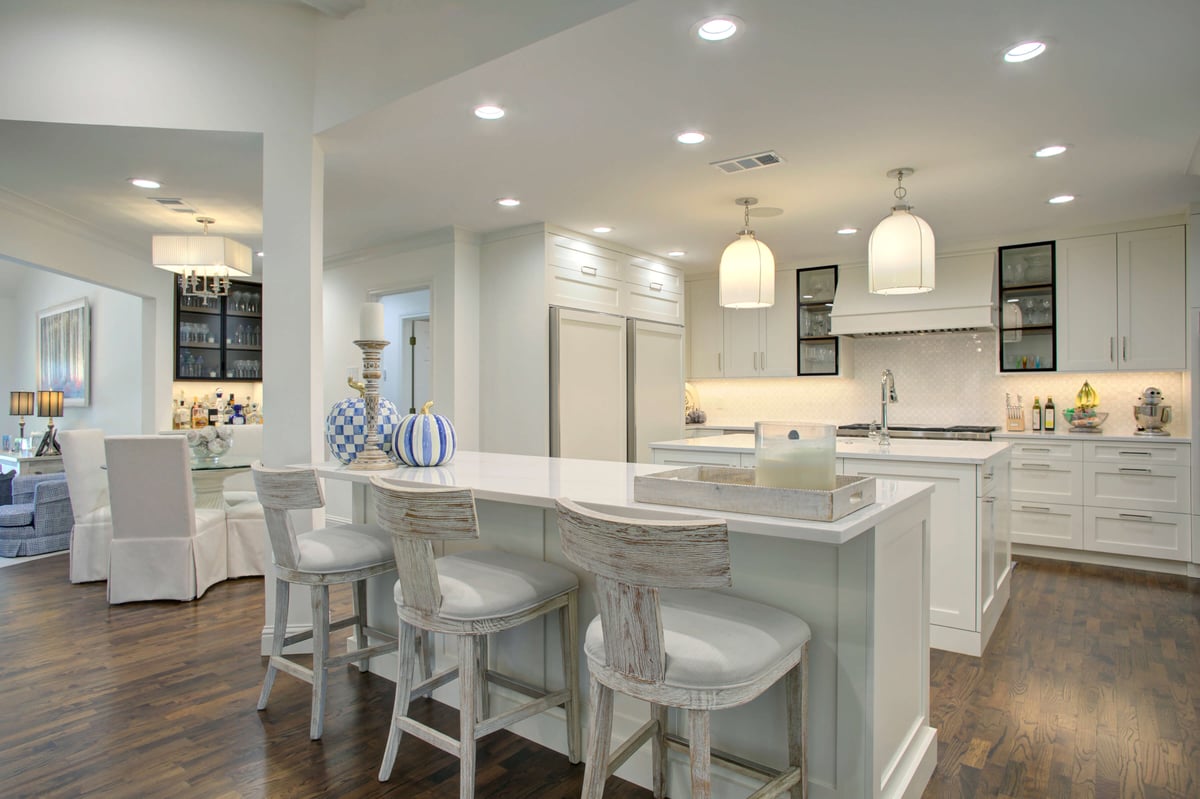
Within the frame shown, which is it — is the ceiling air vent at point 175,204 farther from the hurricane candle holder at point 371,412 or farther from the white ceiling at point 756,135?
the hurricane candle holder at point 371,412

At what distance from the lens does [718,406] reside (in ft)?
23.8

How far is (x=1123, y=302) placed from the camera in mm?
4887

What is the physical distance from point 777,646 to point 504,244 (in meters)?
4.14

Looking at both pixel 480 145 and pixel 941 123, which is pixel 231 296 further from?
pixel 941 123

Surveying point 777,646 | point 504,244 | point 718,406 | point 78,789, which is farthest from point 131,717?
point 718,406

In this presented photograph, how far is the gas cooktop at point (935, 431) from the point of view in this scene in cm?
525

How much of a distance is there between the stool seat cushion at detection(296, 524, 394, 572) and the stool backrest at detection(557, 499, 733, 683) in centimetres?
119

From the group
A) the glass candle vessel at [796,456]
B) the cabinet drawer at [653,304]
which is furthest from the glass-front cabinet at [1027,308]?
the glass candle vessel at [796,456]

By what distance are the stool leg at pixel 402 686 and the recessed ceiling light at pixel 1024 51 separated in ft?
9.24

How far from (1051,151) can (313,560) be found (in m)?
3.88

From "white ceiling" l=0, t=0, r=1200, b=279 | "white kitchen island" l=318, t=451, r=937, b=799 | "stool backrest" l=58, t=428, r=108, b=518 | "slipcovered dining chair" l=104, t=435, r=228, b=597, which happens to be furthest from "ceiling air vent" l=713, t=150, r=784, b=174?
"stool backrest" l=58, t=428, r=108, b=518

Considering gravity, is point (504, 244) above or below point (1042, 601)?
above

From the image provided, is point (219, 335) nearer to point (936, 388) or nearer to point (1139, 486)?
point (936, 388)

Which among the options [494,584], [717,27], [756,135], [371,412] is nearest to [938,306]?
[756,135]
